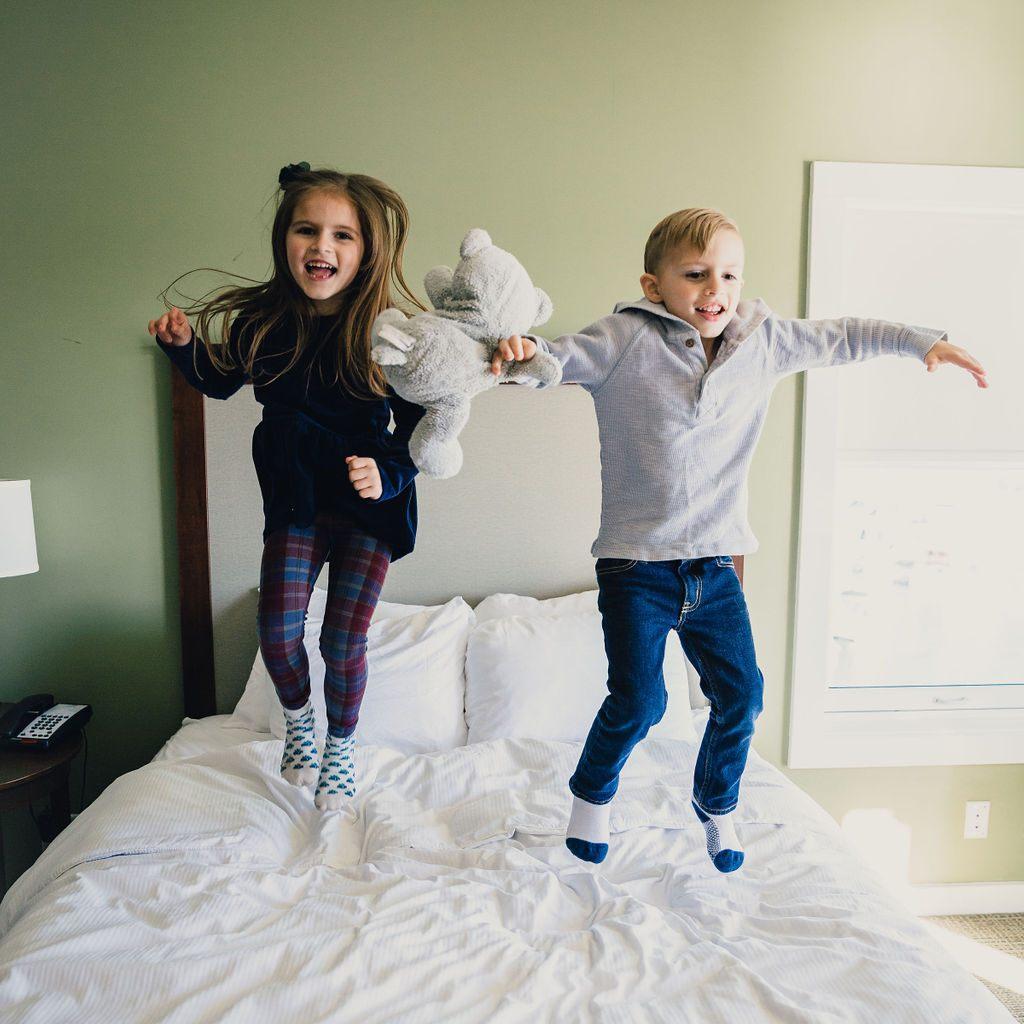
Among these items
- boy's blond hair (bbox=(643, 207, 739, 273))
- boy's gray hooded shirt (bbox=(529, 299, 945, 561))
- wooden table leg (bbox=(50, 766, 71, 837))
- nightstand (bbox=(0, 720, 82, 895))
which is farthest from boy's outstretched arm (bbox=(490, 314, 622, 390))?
wooden table leg (bbox=(50, 766, 71, 837))

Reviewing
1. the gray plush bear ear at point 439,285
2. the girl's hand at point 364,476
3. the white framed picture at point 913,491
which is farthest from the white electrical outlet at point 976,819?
the gray plush bear ear at point 439,285

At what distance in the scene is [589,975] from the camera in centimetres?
137

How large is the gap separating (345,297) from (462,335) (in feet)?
1.16

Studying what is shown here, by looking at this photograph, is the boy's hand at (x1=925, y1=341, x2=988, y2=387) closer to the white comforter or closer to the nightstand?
the white comforter

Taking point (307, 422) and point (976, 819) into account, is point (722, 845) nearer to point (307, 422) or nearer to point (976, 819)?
point (307, 422)

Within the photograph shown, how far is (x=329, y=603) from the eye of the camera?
1.55 m

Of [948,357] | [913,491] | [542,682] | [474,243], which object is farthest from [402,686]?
[913,491]

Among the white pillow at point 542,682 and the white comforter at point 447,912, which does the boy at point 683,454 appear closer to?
the white comforter at point 447,912

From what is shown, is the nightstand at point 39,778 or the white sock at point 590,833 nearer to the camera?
the white sock at point 590,833

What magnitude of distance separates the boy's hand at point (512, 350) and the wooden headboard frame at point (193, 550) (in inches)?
61.9

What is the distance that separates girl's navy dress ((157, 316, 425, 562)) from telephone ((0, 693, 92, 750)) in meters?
1.33

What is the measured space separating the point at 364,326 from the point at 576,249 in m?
1.40

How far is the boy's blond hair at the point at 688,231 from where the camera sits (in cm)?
131

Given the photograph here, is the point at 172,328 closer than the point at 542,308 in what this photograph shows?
No
